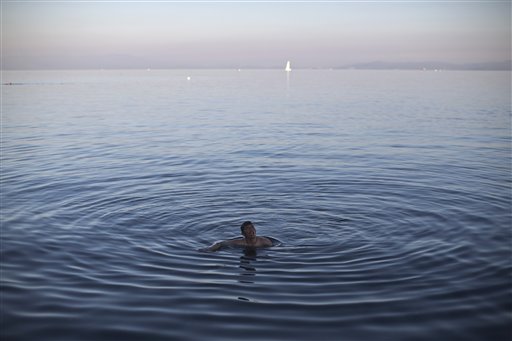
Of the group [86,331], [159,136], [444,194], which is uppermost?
[159,136]

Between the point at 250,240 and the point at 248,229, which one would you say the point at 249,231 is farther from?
the point at 250,240

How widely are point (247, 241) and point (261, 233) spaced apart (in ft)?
6.68

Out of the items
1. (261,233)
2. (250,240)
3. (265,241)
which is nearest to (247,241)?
(250,240)

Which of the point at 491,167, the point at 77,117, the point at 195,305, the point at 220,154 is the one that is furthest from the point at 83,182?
the point at 77,117

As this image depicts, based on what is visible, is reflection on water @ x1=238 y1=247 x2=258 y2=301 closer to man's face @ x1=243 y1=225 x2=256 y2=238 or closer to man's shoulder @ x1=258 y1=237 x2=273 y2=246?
man's shoulder @ x1=258 y1=237 x2=273 y2=246

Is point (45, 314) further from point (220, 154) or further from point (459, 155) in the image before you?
point (459, 155)

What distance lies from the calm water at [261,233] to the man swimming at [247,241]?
0.25 metres

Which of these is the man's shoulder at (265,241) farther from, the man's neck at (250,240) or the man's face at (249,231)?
the man's face at (249,231)

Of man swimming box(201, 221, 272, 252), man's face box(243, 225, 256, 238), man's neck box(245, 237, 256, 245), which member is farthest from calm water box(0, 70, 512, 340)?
man's face box(243, 225, 256, 238)

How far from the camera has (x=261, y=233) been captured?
15844 mm

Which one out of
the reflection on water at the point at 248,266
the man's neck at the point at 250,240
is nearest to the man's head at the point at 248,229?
the man's neck at the point at 250,240

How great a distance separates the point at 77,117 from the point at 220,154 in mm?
24954

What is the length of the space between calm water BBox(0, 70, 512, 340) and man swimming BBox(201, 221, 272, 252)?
251mm

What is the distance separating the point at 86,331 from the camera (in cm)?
987
